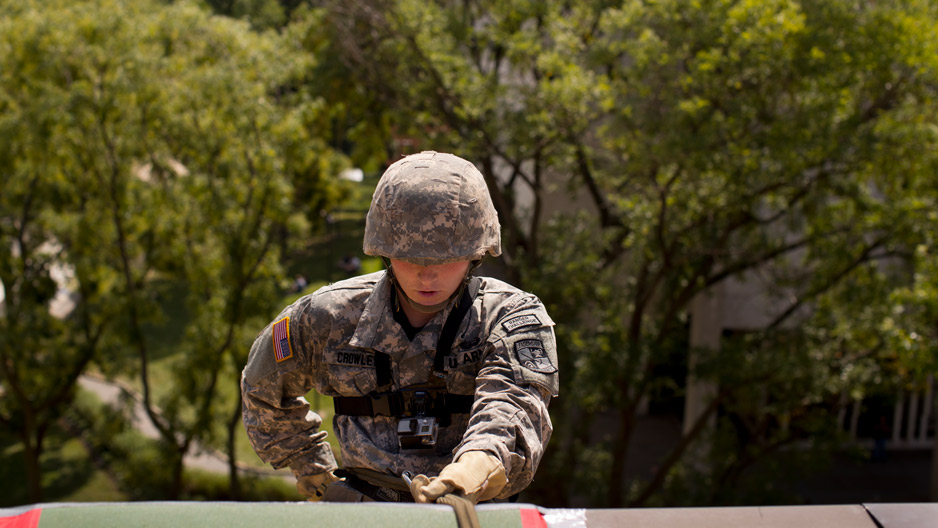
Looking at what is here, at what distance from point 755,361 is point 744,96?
303 cm

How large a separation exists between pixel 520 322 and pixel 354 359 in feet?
1.63

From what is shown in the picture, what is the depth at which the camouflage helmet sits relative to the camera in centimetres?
211

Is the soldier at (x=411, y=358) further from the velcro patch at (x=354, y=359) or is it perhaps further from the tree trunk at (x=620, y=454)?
the tree trunk at (x=620, y=454)

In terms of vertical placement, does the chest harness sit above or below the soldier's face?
A: below

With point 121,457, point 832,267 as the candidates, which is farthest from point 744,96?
point 121,457

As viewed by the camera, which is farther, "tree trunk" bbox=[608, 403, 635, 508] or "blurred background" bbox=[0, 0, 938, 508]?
"tree trunk" bbox=[608, 403, 635, 508]

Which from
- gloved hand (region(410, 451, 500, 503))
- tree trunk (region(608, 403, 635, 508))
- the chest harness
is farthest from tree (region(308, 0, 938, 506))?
gloved hand (region(410, 451, 500, 503))

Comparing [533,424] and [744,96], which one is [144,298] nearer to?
[744,96]

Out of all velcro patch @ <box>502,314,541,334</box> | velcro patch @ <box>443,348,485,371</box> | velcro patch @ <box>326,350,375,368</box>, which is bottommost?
velcro patch @ <box>326,350,375,368</box>

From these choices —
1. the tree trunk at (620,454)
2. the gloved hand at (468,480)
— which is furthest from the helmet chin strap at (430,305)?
the tree trunk at (620,454)

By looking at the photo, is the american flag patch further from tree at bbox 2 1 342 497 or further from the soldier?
tree at bbox 2 1 342 497

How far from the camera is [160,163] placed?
11.2 metres

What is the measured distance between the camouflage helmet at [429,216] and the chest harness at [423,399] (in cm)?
20

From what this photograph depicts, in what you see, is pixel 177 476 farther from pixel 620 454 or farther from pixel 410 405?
pixel 410 405
